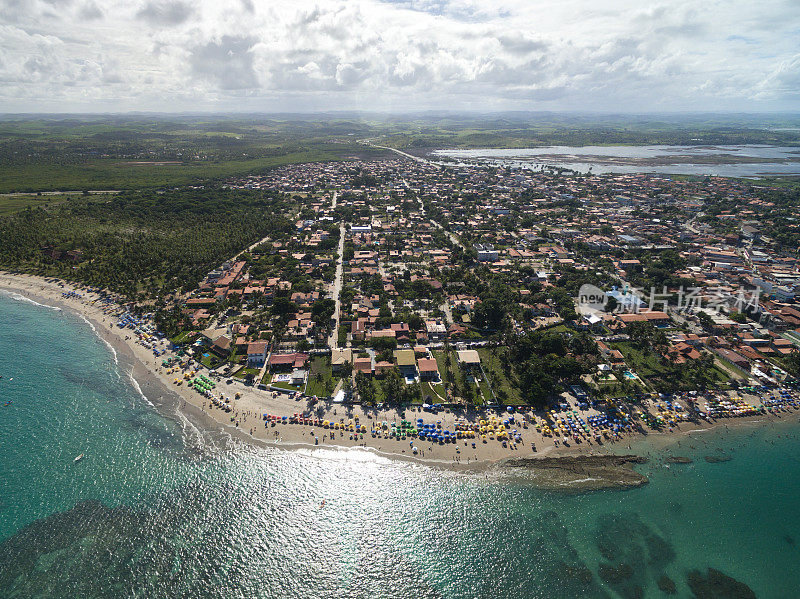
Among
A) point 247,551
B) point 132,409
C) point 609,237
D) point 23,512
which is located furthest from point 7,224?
point 609,237

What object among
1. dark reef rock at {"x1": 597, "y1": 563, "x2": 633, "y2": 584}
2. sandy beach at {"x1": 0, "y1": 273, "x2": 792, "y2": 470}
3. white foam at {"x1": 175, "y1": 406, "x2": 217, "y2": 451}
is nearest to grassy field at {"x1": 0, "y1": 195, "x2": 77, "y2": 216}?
sandy beach at {"x1": 0, "y1": 273, "x2": 792, "y2": 470}

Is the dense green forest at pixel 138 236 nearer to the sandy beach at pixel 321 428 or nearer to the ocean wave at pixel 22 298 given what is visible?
the ocean wave at pixel 22 298

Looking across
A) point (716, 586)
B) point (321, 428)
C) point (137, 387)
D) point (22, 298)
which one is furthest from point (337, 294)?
point (716, 586)

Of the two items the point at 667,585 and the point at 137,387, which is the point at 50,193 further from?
the point at 667,585

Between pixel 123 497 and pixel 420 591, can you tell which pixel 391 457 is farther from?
pixel 123 497

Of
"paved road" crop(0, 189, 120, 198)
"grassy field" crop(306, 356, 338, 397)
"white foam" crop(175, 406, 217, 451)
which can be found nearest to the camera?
"white foam" crop(175, 406, 217, 451)

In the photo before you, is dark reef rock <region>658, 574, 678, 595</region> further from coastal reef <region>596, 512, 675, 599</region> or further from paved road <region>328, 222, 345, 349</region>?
paved road <region>328, 222, 345, 349</region>
